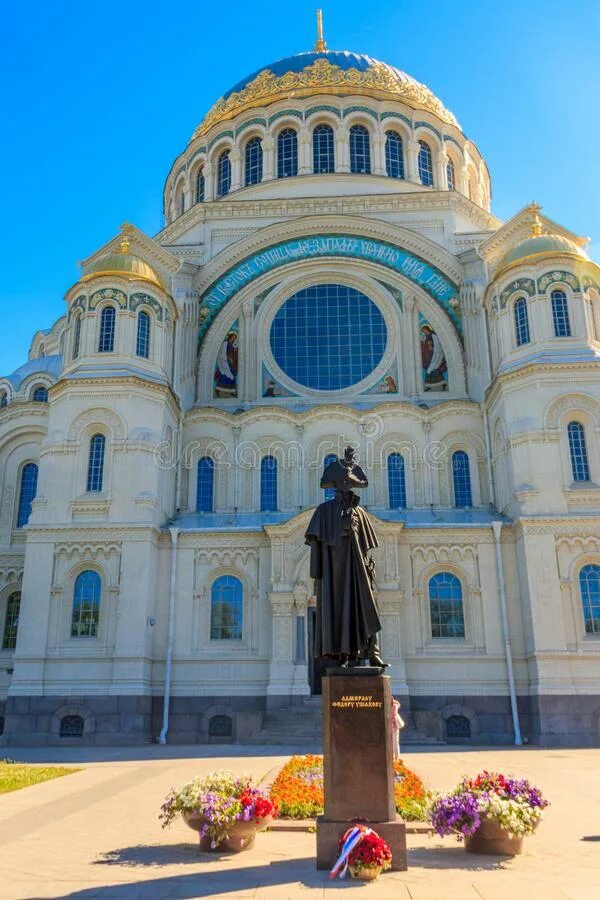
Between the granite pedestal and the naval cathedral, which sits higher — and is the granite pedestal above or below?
below

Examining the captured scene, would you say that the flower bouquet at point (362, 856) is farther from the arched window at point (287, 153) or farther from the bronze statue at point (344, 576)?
the arched window at point (287, 153)

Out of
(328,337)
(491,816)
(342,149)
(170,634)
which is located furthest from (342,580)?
(342,149)

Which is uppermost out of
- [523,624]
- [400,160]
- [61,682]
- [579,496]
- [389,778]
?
[400,160]

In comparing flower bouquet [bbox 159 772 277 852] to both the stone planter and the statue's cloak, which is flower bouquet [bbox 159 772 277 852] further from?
the statue's cloak

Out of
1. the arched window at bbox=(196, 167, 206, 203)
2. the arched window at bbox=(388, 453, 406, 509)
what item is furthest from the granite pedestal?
the arched window at bbox=(196, 167, 206, 203)

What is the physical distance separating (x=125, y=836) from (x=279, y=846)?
2.08 m

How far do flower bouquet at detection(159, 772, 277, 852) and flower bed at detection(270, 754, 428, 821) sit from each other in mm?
1605

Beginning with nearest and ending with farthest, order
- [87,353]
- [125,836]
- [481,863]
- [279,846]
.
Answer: [481,863] < [279,846] < [125,836] < [87,353]

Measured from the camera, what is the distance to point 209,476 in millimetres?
30328

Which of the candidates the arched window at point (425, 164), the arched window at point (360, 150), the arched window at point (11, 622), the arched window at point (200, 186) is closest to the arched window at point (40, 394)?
the arched window at point (11, 622)

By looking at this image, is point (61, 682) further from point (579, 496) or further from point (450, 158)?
point (450, 158)

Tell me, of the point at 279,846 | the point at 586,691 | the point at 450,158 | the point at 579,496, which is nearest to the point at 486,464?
the point at 579,496

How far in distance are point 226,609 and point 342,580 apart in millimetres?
18065

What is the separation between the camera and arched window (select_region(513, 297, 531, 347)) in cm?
2806
